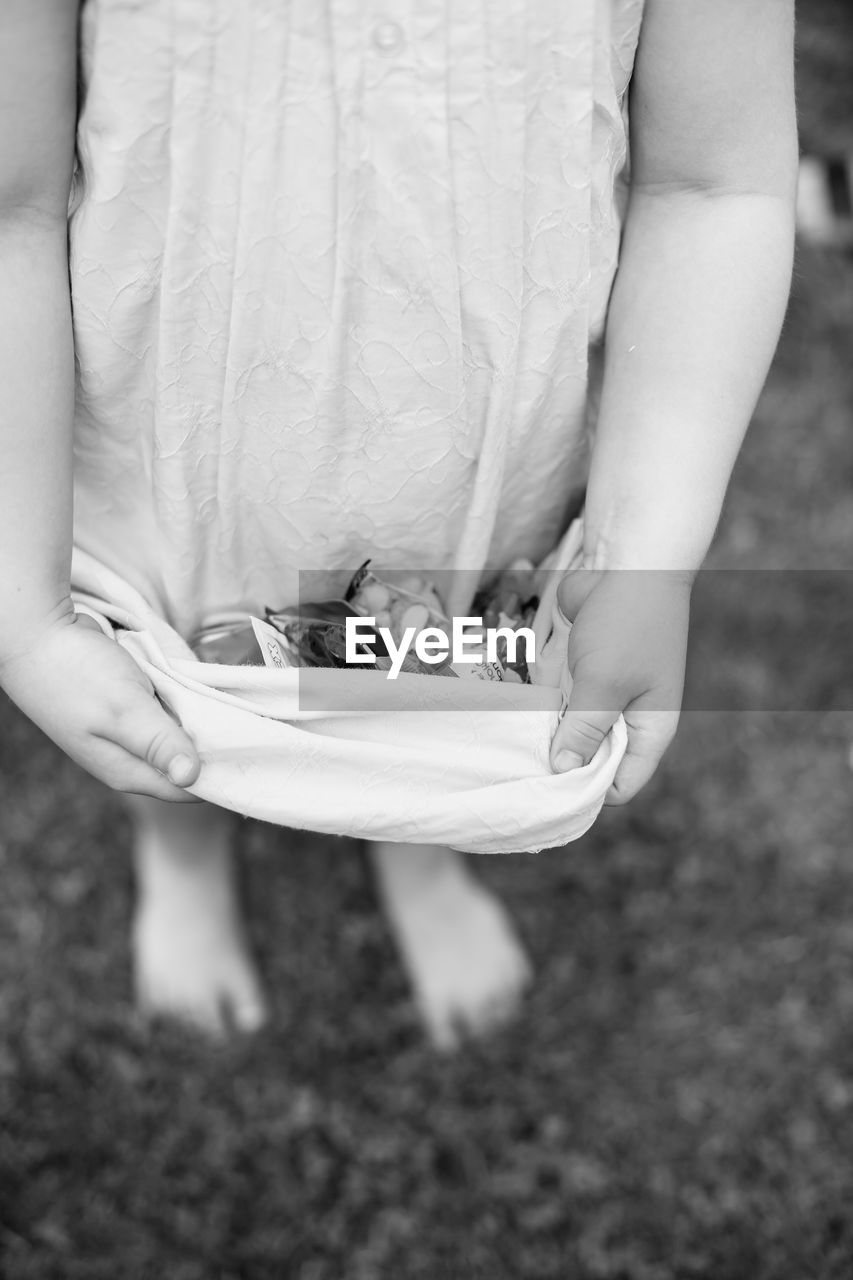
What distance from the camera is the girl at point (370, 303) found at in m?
0.69

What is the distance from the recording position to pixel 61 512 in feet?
2.60

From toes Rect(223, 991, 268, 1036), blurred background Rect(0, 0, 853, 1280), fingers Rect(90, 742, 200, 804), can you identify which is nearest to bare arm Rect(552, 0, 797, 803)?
fingers Rect(90, 742, 200, 804)

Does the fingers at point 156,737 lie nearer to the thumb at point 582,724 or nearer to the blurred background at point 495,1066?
the thumb at point 582,724

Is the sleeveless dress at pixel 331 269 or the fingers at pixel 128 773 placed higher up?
the sleeveless dress at pixel 331 269

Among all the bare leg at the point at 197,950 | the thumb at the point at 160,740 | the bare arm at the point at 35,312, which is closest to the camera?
the bare arm at the point at 35,312

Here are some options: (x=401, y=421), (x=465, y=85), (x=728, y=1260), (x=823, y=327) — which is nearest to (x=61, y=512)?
(x=401, y=421)

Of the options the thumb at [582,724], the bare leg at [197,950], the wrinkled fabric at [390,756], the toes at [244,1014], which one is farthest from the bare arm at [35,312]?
the toes at [244,1014]

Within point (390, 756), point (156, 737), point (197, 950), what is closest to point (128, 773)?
point (156, 737)

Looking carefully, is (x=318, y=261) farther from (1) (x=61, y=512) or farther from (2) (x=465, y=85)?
(1) (x=61, y=512)

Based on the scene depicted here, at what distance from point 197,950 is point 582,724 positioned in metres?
0.80

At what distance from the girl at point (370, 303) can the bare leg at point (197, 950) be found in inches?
22.0

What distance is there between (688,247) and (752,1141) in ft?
3.31

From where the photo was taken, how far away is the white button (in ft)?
2.23

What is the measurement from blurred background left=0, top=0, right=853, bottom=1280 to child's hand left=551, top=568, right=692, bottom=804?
0.50 metres
